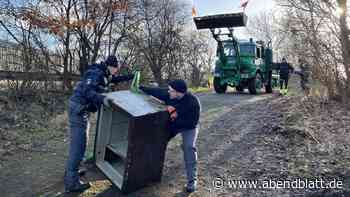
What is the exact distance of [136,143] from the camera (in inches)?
145

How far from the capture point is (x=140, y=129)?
12.0 ft

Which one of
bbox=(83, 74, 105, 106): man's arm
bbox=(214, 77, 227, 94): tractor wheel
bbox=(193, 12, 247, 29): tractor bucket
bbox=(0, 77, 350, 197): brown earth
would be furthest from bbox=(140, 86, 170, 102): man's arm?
bbox=(214, 77, 227, 94): tractor wheel

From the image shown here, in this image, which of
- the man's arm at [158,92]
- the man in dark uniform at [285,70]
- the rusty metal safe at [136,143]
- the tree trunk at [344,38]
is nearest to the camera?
the rusty metal safe at [136,143]

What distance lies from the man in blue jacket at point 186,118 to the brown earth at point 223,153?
30cm

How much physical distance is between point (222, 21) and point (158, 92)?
965cm

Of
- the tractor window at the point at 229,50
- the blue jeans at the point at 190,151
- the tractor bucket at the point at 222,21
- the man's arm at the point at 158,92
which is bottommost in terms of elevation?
the blue jeans at the point at 190,151

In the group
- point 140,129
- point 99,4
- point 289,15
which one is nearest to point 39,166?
point 140,129

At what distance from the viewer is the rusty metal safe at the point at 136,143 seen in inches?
145

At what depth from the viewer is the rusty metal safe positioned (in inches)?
145

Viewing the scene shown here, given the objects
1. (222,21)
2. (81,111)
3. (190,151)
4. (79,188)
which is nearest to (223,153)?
(190,151)

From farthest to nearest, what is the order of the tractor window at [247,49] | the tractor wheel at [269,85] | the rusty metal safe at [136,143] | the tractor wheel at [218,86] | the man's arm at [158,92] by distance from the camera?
the tractor wheel at [269,85] → the tractor wheel at [218,86] → the tractor window at [247,49] → the man's arm at [158,92] → the rusty metal safe at [136,143]

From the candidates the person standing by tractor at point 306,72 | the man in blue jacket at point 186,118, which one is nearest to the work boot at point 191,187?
the man in blue jacket at point 186,118

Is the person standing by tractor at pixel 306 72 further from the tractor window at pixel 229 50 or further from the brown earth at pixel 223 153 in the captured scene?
the brown earth at pixel 223 153

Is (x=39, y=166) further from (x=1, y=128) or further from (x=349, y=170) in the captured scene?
(x=349, y=170)
